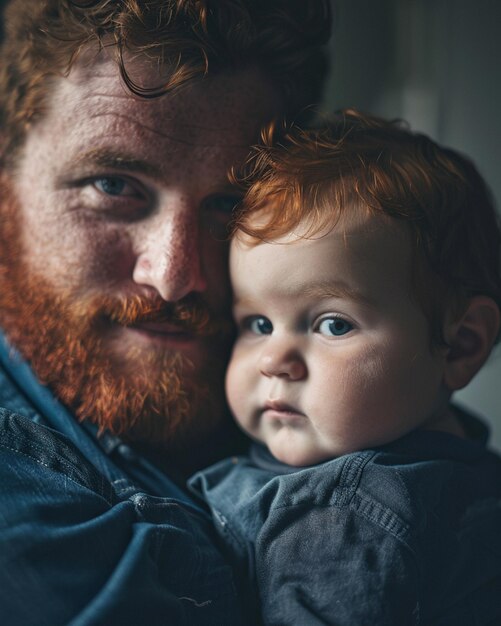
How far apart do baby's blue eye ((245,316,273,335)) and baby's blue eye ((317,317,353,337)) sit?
0.38ft

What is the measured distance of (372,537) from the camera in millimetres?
862

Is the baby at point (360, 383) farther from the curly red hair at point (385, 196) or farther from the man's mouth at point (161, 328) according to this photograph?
the man's mouth at point (161, 328)

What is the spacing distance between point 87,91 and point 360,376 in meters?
0.63

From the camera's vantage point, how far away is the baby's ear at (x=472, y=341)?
3.40 ft

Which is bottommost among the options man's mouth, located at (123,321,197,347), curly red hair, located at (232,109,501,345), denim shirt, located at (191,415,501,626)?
denim shirt, located at (191,415,501,626)

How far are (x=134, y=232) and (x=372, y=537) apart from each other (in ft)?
1.95

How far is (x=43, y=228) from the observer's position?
114cm

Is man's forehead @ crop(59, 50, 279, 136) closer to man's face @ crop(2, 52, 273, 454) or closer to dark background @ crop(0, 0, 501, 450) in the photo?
man's face @ crop(2, 52, 273, 454)

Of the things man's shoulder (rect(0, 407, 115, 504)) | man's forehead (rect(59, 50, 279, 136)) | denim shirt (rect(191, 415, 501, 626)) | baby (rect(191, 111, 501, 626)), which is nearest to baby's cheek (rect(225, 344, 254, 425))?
baby (rect(191, 111, 501, 626))

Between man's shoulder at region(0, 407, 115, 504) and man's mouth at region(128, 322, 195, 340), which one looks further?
man's mouth at region(128, 322, 195, 340)

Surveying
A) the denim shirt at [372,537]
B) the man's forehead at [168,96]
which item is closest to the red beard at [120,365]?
the denim shirt at [372,537]

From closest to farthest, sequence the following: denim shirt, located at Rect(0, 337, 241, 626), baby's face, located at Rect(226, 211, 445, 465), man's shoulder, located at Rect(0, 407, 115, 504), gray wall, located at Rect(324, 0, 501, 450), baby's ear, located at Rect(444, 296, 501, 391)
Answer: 1. denim shirt, located at Rect(0, 337, 241, 626)
2. man's shoulder, located at Rect(0, 407, 115, 504)
3. baby's face, located at Rect(226, 211, 445, 465)
4. baby's ear, located at Rect(444, 296, 501, 391)
5. gray wall, located at Rect(324, 0, 501, 450)

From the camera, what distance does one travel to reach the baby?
87 cm

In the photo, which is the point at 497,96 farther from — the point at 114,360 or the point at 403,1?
the point at 114,360
